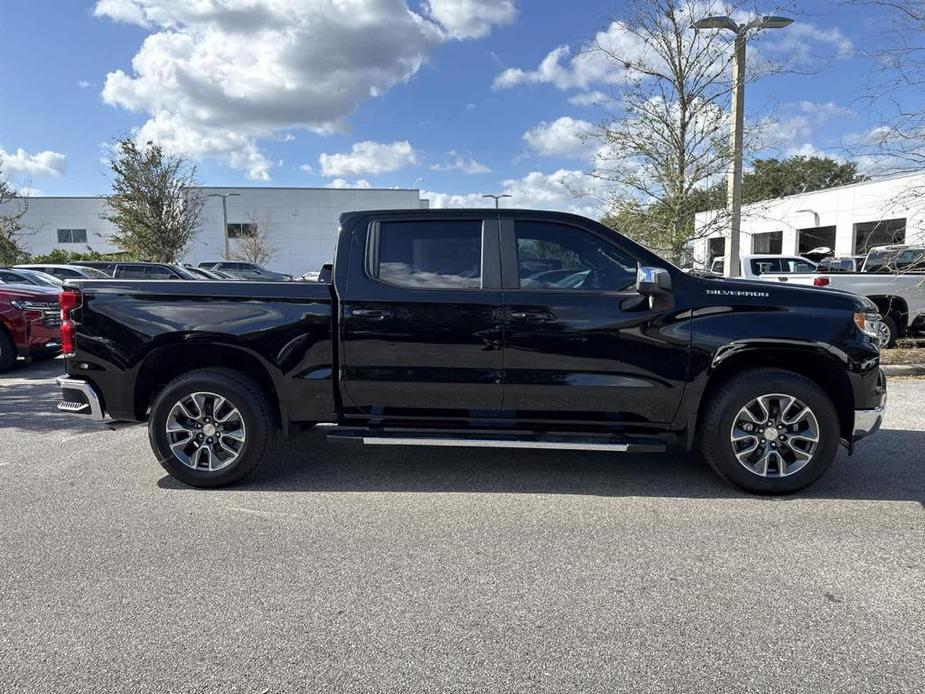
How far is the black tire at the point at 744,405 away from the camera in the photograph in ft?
13.3

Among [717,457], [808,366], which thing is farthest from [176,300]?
[808,366]

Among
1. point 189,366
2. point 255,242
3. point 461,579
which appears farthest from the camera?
point 255,242

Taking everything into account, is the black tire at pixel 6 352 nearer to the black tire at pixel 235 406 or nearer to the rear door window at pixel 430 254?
the black tire at pixel 235 406

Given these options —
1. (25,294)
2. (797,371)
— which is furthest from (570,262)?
(25,294)

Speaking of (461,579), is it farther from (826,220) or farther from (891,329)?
(826,220)

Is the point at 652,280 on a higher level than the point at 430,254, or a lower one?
lower

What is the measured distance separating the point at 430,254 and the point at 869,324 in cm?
316

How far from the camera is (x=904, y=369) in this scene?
8.84 meters

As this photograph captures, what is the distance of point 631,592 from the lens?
9.59 ft

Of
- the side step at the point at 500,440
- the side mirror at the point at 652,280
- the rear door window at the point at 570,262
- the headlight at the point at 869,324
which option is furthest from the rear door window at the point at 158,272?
the headlight at the point at 869,324

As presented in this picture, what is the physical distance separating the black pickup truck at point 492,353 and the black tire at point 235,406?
14mm

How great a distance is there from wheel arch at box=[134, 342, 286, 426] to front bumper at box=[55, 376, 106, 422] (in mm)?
259

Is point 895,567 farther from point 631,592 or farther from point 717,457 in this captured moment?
point 631,592

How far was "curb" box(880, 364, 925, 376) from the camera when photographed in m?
8.70
